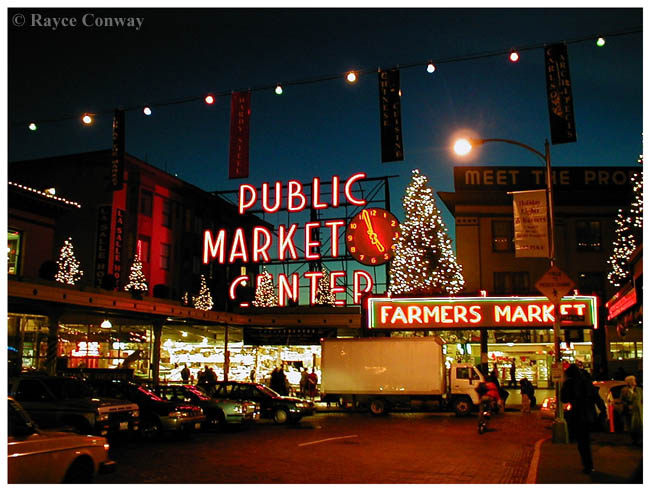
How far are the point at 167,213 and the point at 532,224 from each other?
131ft

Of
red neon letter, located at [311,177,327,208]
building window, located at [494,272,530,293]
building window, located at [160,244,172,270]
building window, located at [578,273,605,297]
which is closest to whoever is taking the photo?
red neon letter, located at [311,177,327,208]

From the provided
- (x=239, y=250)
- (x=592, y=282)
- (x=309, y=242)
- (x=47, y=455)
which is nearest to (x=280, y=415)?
(x=47, y=455)

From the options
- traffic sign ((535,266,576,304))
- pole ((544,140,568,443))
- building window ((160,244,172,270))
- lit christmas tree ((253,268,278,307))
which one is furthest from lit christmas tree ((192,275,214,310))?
traffic sign ((535,266,576,304))

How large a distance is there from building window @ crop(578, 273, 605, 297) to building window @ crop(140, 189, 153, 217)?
31.3 m

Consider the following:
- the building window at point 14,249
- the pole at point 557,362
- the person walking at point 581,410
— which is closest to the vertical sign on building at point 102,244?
the building window at point 14,249

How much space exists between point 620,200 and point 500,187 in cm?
811

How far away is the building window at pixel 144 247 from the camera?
49.4 m

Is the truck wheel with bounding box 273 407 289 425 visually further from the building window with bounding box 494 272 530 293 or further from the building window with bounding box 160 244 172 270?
the building window with bounding box 160 244 172 270

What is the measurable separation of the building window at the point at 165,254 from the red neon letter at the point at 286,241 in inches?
577

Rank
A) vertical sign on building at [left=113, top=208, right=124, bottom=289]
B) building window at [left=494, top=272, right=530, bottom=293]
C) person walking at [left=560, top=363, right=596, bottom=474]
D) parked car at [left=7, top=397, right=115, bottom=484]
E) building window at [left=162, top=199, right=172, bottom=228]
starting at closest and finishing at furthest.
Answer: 1. parked car at [left=7, top=397, right=115, bottom=484]
2. person walking at [left=560, top=363, right=596, bottom=474]
3. vertical sign on building at [left=113, top=208, right=124, bottom=289]
4. building window at [left=494, top=272, right=530, bottom=293]
5. building window at [left=162, top=199, right=172, bottom=228]

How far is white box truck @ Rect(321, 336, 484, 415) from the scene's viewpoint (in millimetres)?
28391

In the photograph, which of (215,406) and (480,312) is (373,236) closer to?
(480,312)

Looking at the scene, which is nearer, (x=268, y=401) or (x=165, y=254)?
(x=268, y=401)

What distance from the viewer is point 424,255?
142 ft
